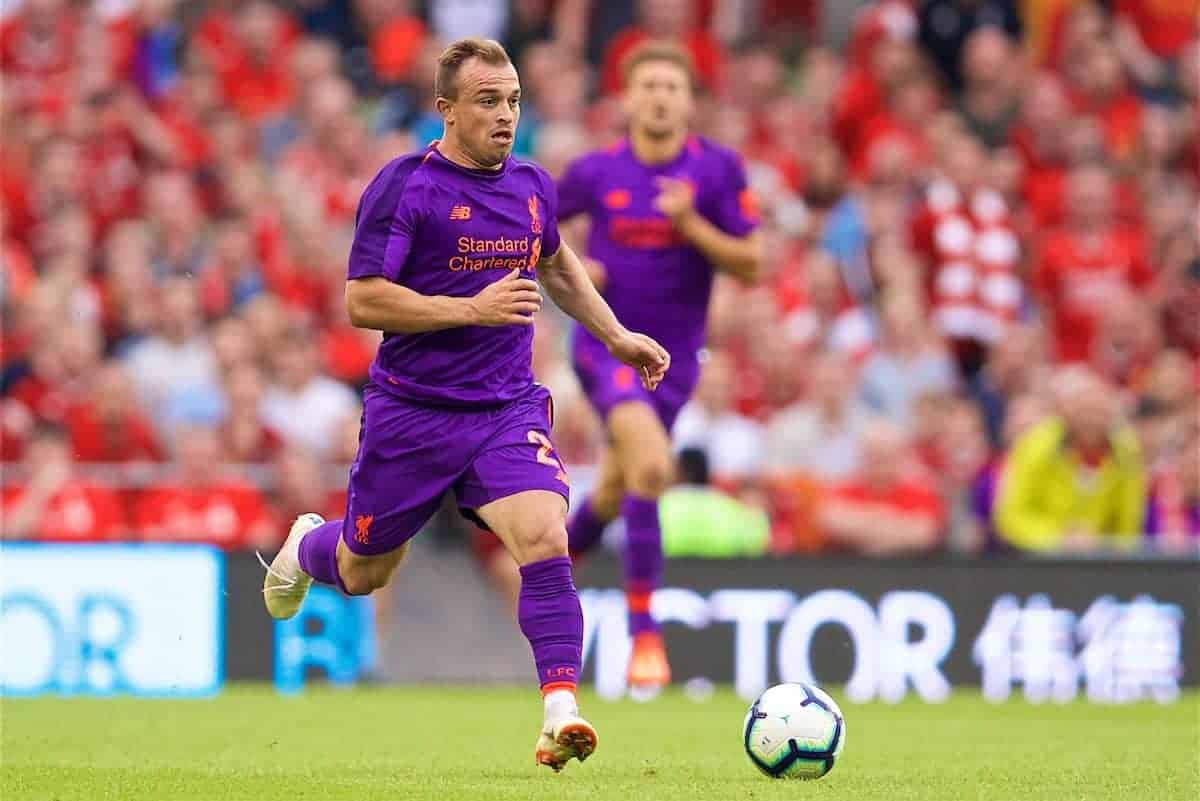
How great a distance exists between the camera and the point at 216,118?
17.6 meters

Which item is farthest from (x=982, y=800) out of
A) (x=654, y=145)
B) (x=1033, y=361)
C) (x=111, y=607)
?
(x=1033, y=361)

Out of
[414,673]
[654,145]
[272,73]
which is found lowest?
[414,673]

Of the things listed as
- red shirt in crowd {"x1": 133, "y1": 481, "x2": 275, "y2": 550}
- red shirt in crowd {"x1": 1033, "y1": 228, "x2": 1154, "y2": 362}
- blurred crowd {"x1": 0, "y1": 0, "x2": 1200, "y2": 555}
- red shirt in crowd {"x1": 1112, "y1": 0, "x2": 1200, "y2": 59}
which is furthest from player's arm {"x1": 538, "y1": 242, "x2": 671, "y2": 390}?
red shirt in crowd {"x1": 1112, "y1": 0, "x2": 1200, "y2": 59}

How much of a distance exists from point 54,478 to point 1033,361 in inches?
268

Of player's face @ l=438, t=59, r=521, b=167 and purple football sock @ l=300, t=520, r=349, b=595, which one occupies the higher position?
player's face @ l=438, t=59, r=521, b=167

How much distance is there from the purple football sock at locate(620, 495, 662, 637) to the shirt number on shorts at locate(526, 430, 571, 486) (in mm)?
2758

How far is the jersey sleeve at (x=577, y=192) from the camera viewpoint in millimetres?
11516

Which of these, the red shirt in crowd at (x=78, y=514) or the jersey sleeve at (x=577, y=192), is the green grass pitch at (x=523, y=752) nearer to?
the red shirt in crowd at (x=78, y=514)

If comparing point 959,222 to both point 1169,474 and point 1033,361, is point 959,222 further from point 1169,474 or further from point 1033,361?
point 1169,474

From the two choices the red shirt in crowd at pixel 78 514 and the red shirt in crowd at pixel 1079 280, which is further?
the red shirt in crowd at pixel 1079 280

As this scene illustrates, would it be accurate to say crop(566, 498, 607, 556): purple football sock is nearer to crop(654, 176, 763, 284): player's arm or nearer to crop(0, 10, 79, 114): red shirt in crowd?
crop(654, 176, 763, 284): player's arm

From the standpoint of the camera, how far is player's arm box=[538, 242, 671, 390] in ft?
27.7

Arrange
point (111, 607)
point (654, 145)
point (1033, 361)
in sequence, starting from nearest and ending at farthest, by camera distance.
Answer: point (654, 145) < point (111, 607) < point (1033, 361)

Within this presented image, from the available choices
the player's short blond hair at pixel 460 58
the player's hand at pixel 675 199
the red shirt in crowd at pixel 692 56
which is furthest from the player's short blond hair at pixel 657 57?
the red shirt in crowd at pixel 692 56
